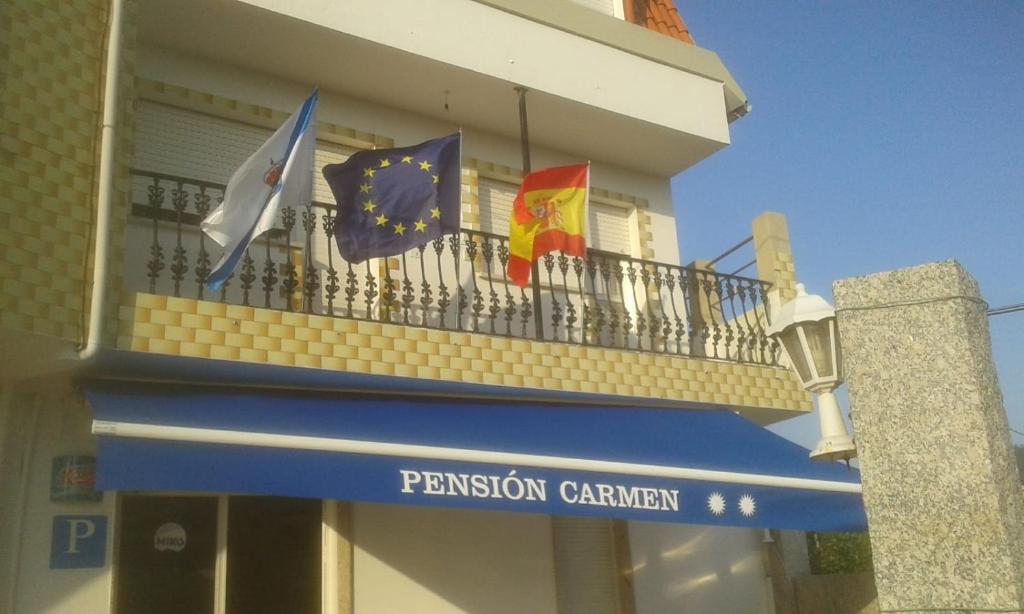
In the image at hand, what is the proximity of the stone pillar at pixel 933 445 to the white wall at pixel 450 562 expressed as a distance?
5200mm

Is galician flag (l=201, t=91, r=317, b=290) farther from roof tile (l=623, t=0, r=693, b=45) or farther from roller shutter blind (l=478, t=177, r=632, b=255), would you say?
roof tile (l=623, t=0, r=693, b=45)

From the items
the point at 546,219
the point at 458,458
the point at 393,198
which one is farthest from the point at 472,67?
the point at 458,458

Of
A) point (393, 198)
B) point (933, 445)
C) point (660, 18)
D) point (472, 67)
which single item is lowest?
point (933, 445)

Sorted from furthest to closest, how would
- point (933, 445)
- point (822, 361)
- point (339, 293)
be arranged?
point (339, 293), point (822, 361), point (933, 445)

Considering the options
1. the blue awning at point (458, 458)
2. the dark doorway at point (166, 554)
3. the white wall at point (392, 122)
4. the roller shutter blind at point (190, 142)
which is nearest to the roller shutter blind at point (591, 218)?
the white wall at point (392, 122)

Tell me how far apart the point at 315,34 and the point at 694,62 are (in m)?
5.01

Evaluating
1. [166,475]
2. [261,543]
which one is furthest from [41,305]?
[261,543]

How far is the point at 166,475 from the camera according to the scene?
21.0 feet

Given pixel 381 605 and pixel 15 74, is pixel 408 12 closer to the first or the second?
pixel 15 74

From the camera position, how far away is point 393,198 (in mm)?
8672

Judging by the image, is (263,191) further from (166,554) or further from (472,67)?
(472,67)

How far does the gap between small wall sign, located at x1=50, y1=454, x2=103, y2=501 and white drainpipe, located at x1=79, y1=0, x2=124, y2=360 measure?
4.03 ft

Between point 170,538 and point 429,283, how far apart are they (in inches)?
138

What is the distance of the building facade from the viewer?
723 cm
